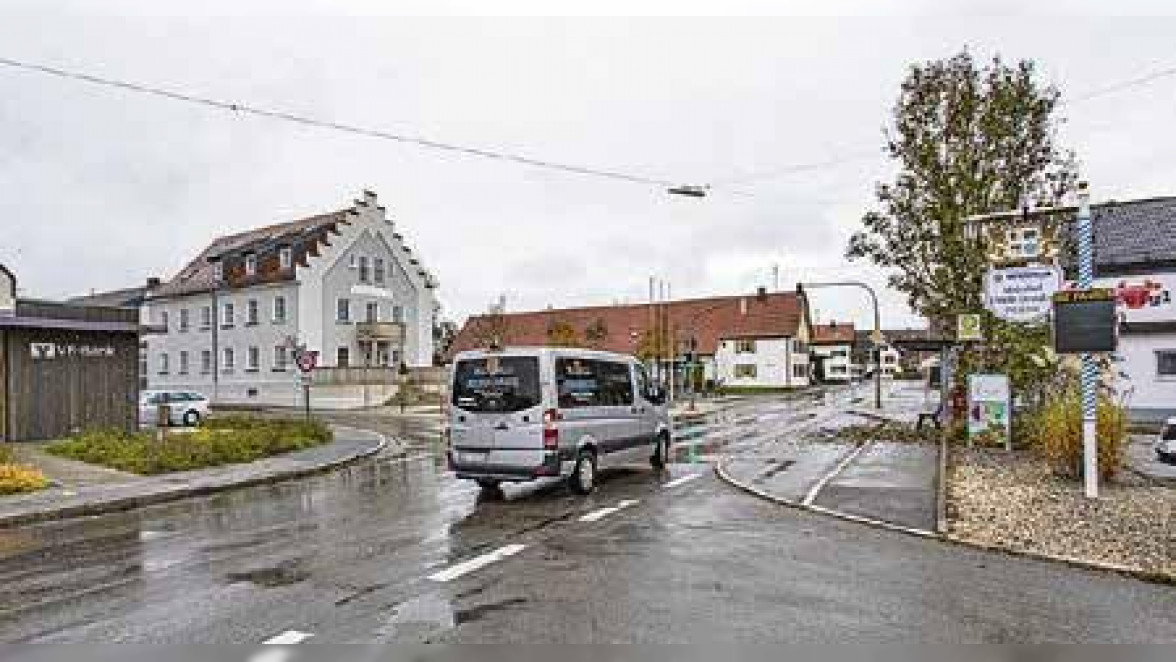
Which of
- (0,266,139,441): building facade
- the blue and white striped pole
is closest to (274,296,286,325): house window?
(0,266,139,441): building facade

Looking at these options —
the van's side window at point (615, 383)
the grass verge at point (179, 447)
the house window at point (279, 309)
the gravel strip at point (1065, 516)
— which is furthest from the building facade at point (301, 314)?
the gravel strip at point (1065, 516)

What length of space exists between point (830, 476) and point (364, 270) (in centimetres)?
4510

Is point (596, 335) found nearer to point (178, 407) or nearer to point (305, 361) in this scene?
point (178, 407)

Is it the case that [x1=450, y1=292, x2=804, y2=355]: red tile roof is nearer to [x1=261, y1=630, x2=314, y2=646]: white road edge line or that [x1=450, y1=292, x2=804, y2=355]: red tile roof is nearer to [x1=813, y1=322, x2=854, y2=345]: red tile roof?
[x1=813, y1=322, x2=854, y2=345]: red tile roof

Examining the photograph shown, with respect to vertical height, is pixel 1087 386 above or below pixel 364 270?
below

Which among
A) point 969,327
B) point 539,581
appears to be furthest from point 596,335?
point 539,581

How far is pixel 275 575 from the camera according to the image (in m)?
8.80

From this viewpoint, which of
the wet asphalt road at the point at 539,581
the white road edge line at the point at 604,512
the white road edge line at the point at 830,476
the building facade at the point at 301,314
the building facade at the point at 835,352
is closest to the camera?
the wet asphalt road at the point at 539,581

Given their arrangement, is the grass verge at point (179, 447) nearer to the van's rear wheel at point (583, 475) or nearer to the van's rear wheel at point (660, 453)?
the van's rear wheel at point (583, 475)

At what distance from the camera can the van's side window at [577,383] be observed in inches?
568

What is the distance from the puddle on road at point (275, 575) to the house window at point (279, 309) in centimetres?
4702

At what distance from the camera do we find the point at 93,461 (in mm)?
19703

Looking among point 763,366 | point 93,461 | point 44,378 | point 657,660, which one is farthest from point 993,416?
point 763,366

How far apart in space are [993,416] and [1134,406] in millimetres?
11821
